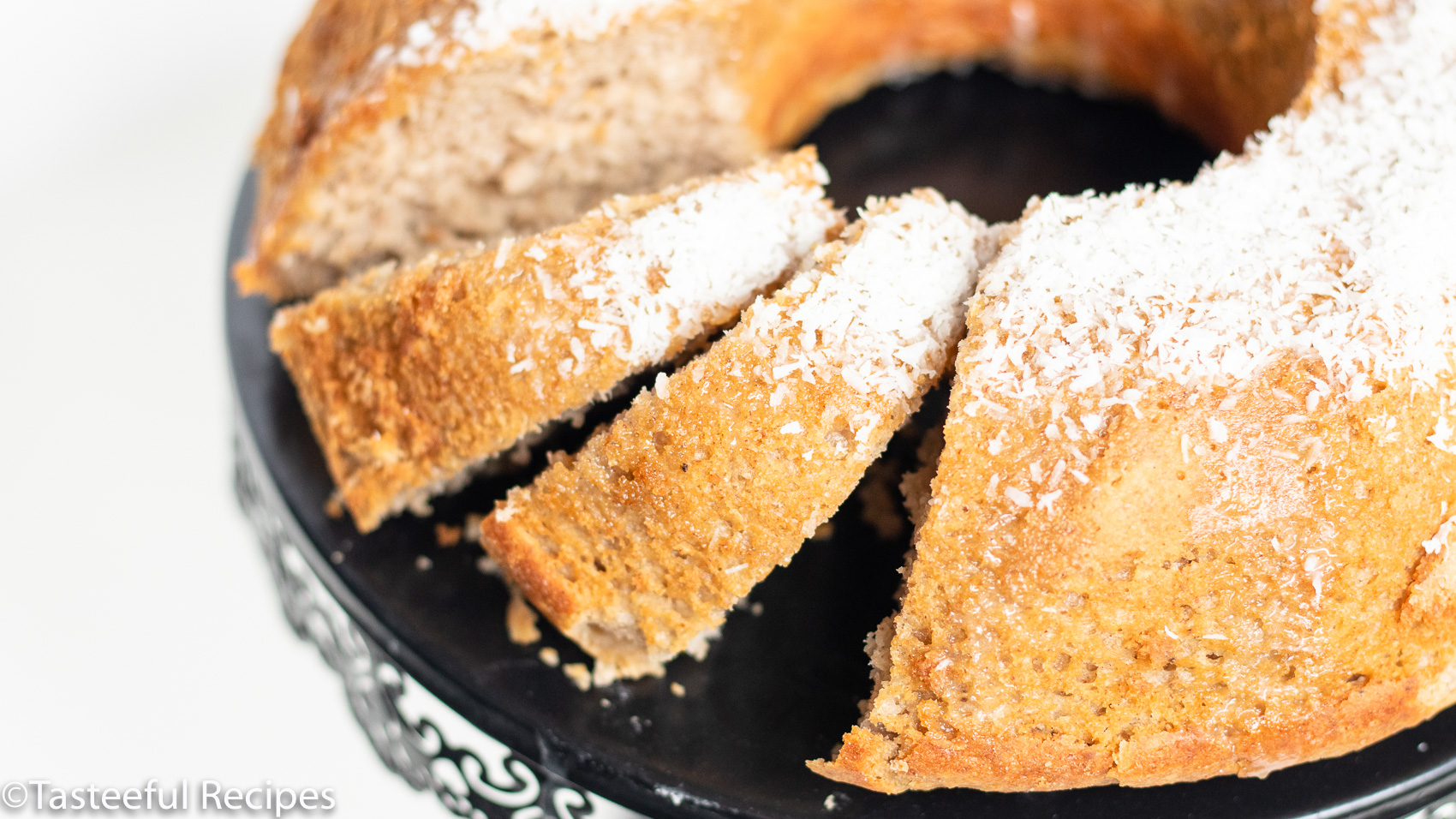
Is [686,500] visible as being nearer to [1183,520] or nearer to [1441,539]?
[1183,520]

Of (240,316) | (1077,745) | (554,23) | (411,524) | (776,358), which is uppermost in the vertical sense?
(554,23)

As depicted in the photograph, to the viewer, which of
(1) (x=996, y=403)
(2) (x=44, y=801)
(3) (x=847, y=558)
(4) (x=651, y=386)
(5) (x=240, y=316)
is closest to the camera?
(1) (x=996, y=403)

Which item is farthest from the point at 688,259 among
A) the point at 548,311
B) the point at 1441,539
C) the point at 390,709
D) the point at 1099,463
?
the point at 1441,539

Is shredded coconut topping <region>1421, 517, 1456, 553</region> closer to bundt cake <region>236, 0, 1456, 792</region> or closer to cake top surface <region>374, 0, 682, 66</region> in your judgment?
bundt cake <region>236, 0, 1456, 792</region>

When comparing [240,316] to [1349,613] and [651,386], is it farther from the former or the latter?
[1349,613]

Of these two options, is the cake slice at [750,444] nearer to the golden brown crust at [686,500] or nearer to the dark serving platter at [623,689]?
the golden brown crust at [686,500]

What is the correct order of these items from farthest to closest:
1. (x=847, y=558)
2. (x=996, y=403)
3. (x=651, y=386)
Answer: (x=847, y=558)
(x=651, y=386)
(x=996, y=403)

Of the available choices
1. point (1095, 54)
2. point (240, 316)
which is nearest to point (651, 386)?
point (240, 316)

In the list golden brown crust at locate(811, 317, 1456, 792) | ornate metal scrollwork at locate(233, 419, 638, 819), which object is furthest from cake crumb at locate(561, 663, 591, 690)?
golden brown crust at locate(811, 317, 1456, 792)
